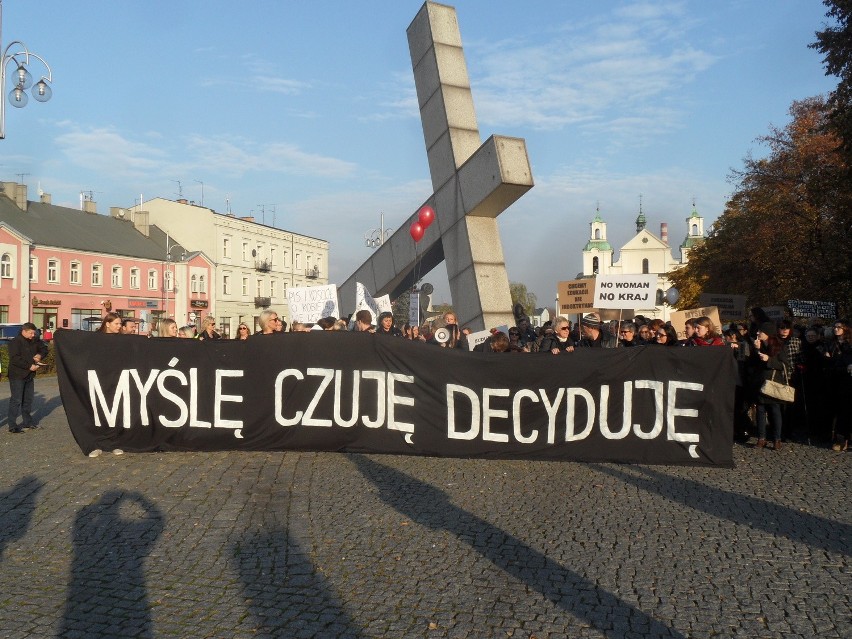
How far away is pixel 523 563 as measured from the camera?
620 centimetres

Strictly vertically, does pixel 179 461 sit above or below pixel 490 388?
below

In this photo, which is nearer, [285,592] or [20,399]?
[285,592]

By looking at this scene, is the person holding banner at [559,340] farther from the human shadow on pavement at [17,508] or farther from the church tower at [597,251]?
the church tower at [597,251]

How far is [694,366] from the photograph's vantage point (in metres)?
10.4

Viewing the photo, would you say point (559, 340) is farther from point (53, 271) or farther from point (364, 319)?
point (53, 271)

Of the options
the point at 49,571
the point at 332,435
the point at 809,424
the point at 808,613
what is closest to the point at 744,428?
the point at 809,424

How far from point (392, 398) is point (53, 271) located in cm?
6050

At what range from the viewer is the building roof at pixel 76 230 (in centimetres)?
6450

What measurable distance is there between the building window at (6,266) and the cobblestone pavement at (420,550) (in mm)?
55140

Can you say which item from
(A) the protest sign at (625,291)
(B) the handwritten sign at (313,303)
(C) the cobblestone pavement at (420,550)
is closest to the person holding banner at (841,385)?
(C) the cobblestone pavement at (420,550)

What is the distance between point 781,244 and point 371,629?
33.3m

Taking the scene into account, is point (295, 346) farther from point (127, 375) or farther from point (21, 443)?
point (21, 443)

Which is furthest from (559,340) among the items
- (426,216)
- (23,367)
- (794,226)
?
(794,226)

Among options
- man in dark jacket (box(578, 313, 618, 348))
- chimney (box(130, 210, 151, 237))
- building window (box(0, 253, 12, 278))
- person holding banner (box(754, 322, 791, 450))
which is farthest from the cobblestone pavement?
chimney (box(130, 210, 151, 237))
